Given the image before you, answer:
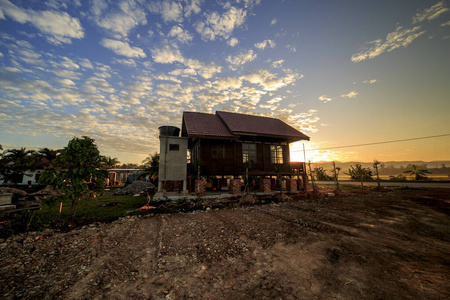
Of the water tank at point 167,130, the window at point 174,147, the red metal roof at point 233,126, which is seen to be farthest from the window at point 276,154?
the water tank at point 167,130

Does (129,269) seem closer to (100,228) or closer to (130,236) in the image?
(130,236)

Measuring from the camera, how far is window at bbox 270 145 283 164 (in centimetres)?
1818

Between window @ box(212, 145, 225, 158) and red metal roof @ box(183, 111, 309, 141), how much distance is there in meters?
1.59

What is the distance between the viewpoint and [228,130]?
53.0 feet

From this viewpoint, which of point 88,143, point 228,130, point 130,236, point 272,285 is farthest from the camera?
point 228,130

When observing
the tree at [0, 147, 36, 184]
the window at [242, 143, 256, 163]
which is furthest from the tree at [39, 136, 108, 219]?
the tree at [0, 147, 36, 184]

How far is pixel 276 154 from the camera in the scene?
18.4 m

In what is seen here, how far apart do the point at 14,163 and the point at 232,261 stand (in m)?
32.9

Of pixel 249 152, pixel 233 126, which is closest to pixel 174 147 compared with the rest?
pixel 233 126

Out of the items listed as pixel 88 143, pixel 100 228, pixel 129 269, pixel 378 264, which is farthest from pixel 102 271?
pixel 378 264

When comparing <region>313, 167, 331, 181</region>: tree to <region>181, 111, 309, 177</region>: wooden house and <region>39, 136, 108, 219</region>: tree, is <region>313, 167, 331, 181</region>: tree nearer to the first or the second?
<region>181, 111, 309, 177</region>: wooden house

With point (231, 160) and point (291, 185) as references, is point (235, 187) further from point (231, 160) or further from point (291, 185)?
point (291, 185)

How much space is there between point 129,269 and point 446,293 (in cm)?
678

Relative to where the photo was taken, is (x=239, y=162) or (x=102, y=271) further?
(x=239, y=162)
